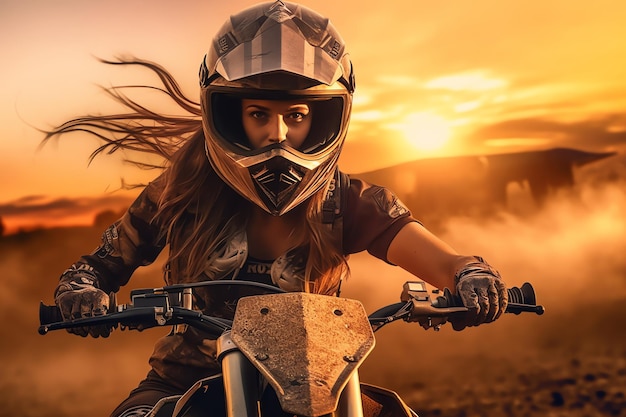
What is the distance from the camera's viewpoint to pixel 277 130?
12.5ft

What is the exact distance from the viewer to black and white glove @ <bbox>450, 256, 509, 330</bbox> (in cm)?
310

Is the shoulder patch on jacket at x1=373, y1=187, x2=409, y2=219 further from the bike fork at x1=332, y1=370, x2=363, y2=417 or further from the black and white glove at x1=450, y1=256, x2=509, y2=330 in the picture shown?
the bike fork at x1=332, y1=370, x2=363, y2=417

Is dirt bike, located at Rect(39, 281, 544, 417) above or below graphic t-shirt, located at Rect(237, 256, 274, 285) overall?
below

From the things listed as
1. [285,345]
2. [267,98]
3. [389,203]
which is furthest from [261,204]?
[285,345]

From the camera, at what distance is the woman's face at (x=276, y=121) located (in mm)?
3846

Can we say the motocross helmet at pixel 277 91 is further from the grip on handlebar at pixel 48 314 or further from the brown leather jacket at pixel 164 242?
the grip on handlebar at pixel 48 314

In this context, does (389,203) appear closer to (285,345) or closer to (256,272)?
(256,272)

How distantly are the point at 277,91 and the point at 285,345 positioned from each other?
1.57 m

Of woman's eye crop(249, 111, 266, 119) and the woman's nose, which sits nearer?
the woman's nose

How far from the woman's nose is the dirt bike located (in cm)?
101

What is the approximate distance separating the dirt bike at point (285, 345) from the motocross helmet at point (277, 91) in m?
0.92

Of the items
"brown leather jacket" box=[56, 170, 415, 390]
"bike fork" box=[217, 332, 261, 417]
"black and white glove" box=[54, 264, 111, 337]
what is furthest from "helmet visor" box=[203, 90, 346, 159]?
"bike fork" box=[217, 332, 261, 417]

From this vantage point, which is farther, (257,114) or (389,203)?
(389,203)

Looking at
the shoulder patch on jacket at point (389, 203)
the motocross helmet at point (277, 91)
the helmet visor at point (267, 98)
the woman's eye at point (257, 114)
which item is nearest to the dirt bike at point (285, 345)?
the motocross helmet at point (277, 91)
